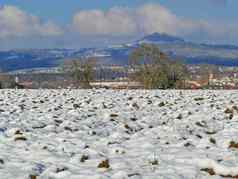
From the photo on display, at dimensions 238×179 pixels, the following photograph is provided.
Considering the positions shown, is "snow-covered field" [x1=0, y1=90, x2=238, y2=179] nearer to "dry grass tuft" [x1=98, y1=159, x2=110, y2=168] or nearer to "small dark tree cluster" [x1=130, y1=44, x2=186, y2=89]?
"dry grass tuft" [x1=98, y1=159, x2=110, y2=168]

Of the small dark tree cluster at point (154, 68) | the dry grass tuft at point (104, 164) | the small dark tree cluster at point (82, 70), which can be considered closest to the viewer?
the dry grass tuft at point (104, 164)

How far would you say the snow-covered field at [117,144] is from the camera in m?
9.92

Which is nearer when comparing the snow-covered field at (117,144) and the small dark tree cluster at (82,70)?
the snow-covered field at (117,144)

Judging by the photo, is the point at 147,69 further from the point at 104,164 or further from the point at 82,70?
the point at 104,164

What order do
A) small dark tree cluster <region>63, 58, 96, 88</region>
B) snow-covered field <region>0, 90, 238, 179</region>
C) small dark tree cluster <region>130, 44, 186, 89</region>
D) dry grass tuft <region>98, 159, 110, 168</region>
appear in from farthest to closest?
1. small dark tree cluster <region>63, 58, 96, 88</region>
2. small dark tree cluster <region>130, 44, 186, 89</region>
3. dry grass tuft <region>98, 159, 110, 168</region>
4. snow-covered field <region>0, 90, 238, 179</region>

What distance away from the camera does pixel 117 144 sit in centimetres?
1298

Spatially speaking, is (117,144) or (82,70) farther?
(82,70)

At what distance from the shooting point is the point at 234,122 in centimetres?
1700

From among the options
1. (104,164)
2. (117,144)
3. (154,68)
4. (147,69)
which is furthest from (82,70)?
(104,164)

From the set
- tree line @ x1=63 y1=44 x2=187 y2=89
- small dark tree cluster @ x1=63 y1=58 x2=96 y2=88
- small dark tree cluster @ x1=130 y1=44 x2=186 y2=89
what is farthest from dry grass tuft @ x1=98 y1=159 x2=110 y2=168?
small dark tree cluster @ x1=63 y1=58 x2=96 y2=88

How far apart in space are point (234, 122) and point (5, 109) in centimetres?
925

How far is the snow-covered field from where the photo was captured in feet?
32.6

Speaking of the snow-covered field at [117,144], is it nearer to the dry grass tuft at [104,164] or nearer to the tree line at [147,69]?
the dry grass tuft at [104,164]

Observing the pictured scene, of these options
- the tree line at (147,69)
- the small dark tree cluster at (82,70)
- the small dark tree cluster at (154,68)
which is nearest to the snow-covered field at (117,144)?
the small dark tree cluster at (154,68)
